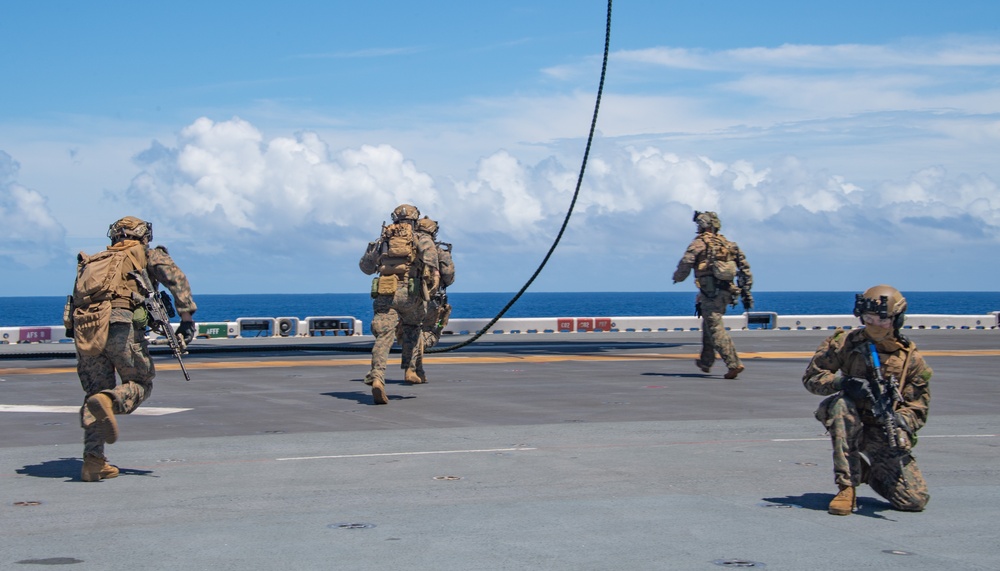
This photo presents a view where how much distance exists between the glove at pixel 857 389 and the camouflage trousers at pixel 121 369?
4742 mm

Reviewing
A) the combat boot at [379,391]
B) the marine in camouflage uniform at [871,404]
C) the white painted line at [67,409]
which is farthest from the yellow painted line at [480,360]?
the marine in camouflage uniform at [871,404]

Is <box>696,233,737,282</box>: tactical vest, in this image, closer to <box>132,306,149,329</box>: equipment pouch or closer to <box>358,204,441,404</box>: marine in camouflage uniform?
<box>358,204,441,404</box>: marine in camouflage uniform

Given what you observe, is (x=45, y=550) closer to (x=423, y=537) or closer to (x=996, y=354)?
(x=423, y=537)

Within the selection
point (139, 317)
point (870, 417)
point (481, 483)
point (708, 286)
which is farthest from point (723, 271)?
point (139, 317)

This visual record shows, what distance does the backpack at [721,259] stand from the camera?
54.7 feet

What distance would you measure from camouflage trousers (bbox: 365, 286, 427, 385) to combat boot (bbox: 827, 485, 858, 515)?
684 cm

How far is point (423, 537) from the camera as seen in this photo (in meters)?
6.14

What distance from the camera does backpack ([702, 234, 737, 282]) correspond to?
54.7 feet

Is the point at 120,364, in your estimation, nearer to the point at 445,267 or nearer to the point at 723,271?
the point at 445,267

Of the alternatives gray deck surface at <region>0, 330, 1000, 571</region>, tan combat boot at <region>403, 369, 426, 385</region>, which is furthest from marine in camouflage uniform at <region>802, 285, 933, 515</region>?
tan combat boot at <region>403, 369, 426, 385</region>

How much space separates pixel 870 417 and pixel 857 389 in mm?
290

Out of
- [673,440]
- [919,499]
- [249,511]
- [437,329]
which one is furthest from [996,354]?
[249,511]

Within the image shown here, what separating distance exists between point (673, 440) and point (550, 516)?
358 cm

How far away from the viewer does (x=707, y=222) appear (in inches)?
675
